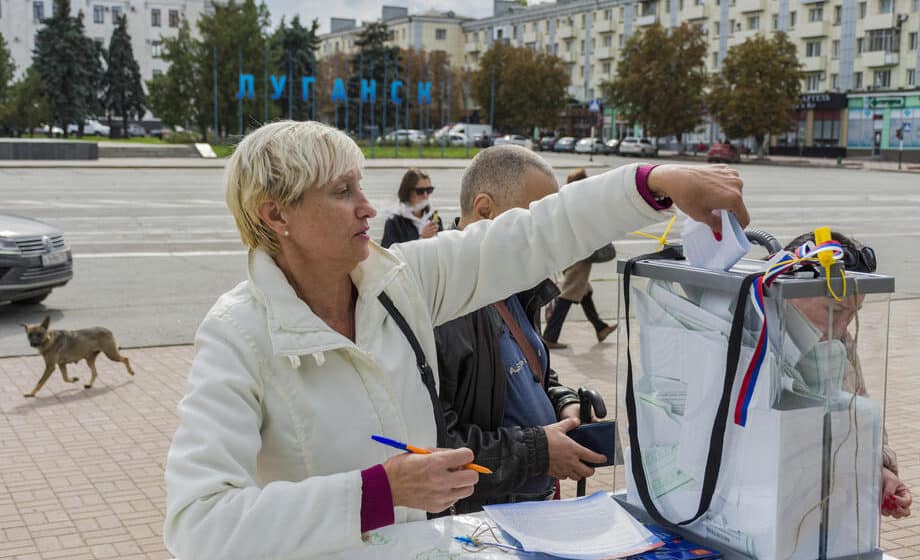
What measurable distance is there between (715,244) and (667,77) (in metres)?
71.0

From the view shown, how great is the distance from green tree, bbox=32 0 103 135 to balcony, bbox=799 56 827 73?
55.8 m

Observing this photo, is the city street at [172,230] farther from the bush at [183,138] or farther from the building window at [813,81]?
the building window at [813,81]

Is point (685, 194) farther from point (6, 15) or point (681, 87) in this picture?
point (6, 15)

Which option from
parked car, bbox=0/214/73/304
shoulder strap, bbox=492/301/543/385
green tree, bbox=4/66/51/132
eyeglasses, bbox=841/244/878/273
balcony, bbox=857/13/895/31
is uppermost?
balcony, bbox=857/13/895/31

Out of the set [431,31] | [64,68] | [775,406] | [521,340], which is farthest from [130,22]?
[775,406]

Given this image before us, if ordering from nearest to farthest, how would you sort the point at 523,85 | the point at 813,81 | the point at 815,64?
the point at 815,64
the point at 813,81
the point at 523,85

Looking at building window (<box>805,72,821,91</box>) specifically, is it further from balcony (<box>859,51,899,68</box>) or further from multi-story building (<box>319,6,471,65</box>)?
multi-story building (<box>319,6,471,65</box>)

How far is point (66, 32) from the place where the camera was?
270 ft

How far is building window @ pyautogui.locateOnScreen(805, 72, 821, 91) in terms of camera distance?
2963 inches

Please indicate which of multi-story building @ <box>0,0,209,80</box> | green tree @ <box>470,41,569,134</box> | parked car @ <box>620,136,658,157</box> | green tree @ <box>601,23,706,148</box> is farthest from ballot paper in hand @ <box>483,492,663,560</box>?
multi-story building @ <box>0,0,209,80</box>

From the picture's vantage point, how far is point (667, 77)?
70500 millimetres

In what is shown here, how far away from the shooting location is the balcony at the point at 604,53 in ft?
319

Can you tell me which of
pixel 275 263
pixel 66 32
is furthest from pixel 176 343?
pixel 66 32

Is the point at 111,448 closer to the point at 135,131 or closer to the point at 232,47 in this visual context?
the point at 232,47
